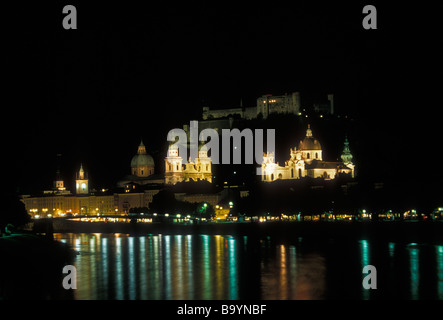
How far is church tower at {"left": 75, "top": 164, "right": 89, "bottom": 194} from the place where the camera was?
92250 mm

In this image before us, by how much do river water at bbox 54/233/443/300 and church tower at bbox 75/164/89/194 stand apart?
1790 inches

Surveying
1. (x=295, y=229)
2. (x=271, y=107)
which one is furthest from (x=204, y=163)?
(x=295, y=229)

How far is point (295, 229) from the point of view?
55.5 metres

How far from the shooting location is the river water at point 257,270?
2853cm

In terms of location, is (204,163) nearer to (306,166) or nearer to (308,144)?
(308,144)

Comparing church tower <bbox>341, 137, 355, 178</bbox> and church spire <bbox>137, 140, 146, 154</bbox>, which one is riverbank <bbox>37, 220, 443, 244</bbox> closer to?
church tower <bbox>341, 137, 355, 178</bbox>

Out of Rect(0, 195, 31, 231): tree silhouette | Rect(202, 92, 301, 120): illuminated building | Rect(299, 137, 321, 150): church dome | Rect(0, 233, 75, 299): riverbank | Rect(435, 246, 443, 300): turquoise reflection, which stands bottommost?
Rect(435, 246, 443, 300): turquoise reflection

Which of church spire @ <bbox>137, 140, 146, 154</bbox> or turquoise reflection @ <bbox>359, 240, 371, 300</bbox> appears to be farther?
church spire @ <bbox>137, 140, 146, 154</bbox>

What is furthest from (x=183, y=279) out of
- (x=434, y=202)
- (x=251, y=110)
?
(x=251, y=110)

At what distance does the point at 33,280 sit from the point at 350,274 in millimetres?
10259

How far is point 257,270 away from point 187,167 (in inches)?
2090

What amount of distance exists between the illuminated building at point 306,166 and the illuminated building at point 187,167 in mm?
7894

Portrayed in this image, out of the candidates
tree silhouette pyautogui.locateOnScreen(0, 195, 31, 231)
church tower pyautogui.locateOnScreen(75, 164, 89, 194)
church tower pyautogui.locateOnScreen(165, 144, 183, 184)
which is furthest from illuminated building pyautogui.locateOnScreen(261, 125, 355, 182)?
tree silhouette pyautogui.locateOnScreen(0, 195, 31, 231)

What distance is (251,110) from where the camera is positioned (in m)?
86.6
